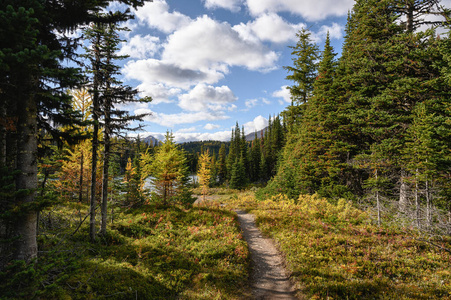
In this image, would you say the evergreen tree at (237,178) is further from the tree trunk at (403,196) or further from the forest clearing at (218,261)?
the tree trunk at (403,196)

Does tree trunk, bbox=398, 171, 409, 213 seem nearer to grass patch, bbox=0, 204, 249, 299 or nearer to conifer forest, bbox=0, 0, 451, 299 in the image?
conifer forest, bbox=0, 0, 451, 299

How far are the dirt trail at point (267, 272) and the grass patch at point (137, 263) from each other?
666 millimetres

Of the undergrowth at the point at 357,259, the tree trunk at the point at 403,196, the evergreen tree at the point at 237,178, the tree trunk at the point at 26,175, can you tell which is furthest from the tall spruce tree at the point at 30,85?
the evergreen tree at the point at 237,178

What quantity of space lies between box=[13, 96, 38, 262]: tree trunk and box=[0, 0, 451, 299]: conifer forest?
27 mm

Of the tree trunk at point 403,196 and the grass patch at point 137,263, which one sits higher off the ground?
the tree trunk at point 403,196

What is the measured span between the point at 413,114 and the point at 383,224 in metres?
8.34

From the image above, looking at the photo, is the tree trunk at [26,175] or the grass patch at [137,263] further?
the grass patch at [137,263]

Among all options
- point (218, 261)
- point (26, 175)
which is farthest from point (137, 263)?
point (26, 175)

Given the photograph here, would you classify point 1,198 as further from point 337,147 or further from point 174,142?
point 337,147

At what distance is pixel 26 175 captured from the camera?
472 cm

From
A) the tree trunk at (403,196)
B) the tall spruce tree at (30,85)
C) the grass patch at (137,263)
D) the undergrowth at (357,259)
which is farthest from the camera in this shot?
the tree trunk at (403,196)

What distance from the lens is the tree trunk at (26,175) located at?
4.62 m

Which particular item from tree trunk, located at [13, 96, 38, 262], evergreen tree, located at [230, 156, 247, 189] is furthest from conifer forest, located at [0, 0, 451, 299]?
evergreen tree, located at [230, 156, 247, 189]

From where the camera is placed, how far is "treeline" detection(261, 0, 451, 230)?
1126 cm
